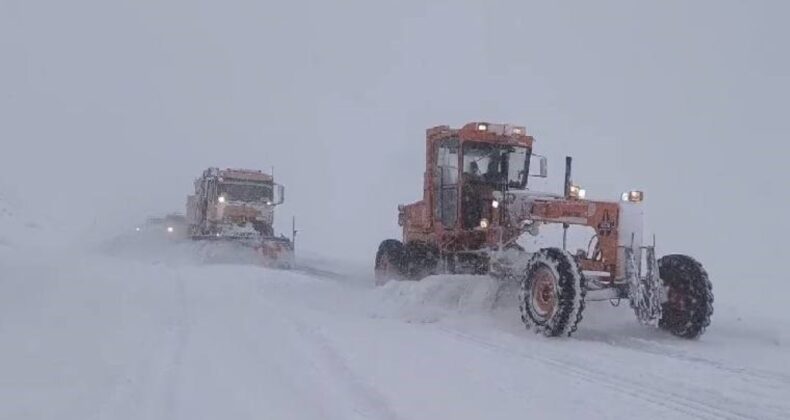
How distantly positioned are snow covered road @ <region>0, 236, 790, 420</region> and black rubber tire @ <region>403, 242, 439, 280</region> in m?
2.21

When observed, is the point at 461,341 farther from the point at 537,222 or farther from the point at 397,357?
the point at 537,222

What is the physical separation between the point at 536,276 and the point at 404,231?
6.43 meters

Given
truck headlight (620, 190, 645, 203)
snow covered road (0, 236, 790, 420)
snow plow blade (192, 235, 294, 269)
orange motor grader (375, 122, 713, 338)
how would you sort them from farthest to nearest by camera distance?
snow plow blade (192, 235, 294, 269) < truck headlight (620, 190, 645, 203) < orange motor grader (375, 122, 713, 338) < snow covered road (0, 236, 790, 420)

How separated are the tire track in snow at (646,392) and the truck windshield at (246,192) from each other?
16880 millimetres

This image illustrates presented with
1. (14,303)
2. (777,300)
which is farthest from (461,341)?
(777,300)

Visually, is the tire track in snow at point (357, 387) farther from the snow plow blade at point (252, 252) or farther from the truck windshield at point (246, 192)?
the truck windshield at point (246, 192)

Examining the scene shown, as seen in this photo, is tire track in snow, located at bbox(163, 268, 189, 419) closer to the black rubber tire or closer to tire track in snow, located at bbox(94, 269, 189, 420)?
tire track in snow, located at bbox(94, 269, 189, 420)

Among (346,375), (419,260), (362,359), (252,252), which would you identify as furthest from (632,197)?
(252,252)

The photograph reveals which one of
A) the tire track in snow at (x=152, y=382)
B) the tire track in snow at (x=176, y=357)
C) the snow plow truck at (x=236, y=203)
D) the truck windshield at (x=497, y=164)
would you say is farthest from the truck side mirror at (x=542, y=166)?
the snow plow truck at (x=236, y=203)

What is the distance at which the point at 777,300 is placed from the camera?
51.8ft

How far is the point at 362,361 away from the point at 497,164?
6.47 metres

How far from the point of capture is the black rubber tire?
14.1m

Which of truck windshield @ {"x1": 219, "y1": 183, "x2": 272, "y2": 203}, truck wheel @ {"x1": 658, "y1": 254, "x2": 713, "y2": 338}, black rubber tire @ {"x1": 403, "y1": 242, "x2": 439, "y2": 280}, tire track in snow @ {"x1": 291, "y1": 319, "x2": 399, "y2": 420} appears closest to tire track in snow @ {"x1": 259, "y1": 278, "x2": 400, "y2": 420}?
tire track in snow @ {"x1": 291, "y1": 319, "x2": 399, "y2": 420}

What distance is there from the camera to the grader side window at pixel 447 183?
41.9ft
